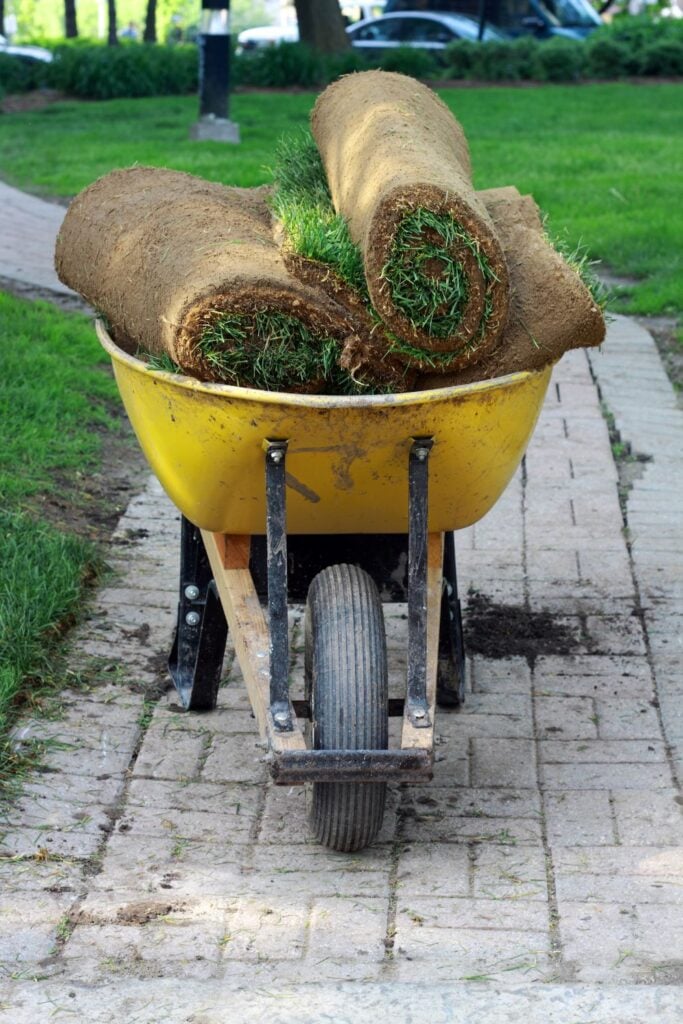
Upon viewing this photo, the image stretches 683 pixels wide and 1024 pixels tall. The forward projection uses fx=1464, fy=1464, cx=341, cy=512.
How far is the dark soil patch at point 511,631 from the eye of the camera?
4.55 meters

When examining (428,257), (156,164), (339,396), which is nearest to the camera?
(428,257)

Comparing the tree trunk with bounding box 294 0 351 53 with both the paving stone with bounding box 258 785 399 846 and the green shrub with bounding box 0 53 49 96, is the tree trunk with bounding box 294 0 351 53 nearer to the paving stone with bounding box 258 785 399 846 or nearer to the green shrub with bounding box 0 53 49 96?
the green shrub with bounding box 0 53 49 96

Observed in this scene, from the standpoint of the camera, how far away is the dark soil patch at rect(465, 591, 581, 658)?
179 inches

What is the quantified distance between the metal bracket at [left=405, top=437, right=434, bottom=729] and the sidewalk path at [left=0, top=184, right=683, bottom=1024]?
1.32ft

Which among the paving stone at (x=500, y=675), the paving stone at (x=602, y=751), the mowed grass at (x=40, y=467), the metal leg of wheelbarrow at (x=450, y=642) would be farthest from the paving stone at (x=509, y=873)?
the mowed grass at (x=40, y=467)

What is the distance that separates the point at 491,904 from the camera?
3205mm

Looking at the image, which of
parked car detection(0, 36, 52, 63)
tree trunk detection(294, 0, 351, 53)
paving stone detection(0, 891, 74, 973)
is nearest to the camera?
paving stone detection(0, 891, 74, 973)

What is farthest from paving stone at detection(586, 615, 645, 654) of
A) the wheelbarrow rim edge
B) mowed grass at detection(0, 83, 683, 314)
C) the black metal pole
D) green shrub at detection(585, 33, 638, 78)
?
green shrub at detection(585, 33, 638, 78)

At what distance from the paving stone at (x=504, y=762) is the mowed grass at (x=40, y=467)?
1221 mm

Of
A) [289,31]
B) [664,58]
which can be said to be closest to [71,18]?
[289,31]

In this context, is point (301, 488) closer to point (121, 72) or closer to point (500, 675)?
point (500, 675)

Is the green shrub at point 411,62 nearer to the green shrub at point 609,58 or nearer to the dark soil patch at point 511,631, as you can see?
the green shrub at point 609,58

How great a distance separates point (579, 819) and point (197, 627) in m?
1.19

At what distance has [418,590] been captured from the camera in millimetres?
3299
